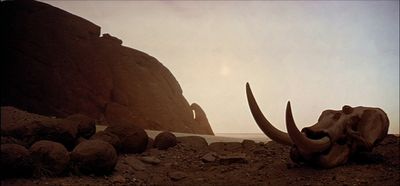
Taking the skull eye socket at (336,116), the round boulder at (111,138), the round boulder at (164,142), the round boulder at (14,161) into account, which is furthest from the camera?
the round boulder at (164,142)

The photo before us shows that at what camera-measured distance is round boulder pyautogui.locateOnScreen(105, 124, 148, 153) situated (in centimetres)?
473

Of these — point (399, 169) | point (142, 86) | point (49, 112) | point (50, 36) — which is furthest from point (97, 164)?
point (142, 86)

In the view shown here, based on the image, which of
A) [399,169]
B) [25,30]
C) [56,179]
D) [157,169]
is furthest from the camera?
[25,30]

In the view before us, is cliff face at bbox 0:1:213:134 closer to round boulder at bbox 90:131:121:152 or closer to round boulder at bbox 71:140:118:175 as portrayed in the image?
round boulder at bbox 90:131:121:152

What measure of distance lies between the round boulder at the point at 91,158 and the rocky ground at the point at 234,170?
3.3 inches

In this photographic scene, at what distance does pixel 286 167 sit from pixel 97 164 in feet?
6.75

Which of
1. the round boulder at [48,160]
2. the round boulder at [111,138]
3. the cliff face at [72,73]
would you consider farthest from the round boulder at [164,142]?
the cliff face at [72,73]

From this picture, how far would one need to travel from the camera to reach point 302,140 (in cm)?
313

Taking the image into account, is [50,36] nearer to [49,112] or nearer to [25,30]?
[25,30]

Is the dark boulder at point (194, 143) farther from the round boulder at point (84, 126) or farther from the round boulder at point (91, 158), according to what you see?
the round boulder at point (91, 158)

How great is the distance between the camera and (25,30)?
1438 centimetres

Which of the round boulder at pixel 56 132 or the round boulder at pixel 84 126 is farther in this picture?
the round boulder at pixel 84 126

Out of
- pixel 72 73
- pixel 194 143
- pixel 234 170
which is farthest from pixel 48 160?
pixel 72 73

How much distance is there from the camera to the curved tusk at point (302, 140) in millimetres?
2926
